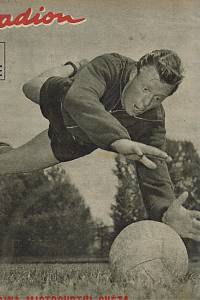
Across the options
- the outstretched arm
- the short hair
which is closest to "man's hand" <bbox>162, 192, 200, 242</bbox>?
the short hair

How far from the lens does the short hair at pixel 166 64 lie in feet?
20.1

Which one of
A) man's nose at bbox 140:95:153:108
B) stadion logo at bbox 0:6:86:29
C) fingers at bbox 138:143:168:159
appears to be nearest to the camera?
fingers at bbox 138:143:168:159

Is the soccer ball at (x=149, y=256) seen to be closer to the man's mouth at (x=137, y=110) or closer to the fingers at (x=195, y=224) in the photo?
the fingers at (x=195, y=224)

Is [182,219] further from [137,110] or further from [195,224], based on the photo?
[137,110]

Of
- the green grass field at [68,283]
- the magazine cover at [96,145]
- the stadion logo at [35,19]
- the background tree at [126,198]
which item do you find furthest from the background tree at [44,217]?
the stadion logo at [35,19]

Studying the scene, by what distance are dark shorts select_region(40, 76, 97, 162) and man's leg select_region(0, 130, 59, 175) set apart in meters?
0.08

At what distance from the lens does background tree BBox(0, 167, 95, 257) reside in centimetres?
599

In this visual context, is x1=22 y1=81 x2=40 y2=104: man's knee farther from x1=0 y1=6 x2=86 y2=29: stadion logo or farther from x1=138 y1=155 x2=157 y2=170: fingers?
x1=138 y1=155 x2=157 y2=170: fingers

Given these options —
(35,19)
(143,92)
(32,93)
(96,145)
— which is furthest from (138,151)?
(35,19)

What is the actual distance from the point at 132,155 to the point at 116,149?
199 millimetres

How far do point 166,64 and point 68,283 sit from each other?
2.64m

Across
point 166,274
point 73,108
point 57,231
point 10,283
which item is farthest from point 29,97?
point 166,274

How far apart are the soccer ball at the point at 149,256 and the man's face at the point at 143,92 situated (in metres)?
1.33

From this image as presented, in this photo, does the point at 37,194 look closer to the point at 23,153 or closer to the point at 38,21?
the point at 23,153
